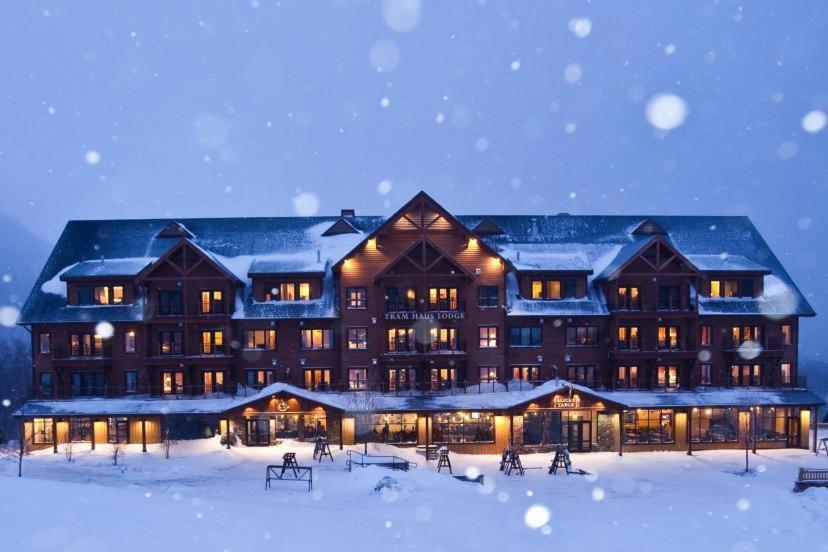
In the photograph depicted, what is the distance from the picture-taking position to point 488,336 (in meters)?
36.4

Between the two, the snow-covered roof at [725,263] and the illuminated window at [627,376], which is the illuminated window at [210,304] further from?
the snow-covered roof at [725,263]

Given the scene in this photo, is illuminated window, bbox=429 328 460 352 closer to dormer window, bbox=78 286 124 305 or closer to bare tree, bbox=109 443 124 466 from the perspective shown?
bare tree, bbox=109 443 124 466

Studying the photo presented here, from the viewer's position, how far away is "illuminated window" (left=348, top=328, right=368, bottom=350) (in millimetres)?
35906

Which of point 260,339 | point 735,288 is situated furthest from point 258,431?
point 735,288

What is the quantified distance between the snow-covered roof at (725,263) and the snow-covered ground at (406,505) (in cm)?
1179

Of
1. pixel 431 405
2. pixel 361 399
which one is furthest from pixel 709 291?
pixel 361 399

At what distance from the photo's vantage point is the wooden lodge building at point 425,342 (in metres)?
33.9

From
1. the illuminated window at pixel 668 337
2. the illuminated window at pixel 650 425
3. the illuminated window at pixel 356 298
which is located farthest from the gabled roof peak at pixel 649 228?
the illuminated window at pixel 356 298

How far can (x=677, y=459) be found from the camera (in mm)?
32438

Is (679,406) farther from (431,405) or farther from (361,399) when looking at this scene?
(361,399)

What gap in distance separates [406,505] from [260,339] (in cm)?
1820

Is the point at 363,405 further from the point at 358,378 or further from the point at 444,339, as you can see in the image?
the point at 444,339

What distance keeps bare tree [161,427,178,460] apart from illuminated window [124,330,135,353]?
19.9 ft

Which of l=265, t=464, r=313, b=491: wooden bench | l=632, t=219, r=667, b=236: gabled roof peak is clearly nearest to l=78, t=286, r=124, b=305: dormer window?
l=265, t=464, r=313, b=491: wooden bench
